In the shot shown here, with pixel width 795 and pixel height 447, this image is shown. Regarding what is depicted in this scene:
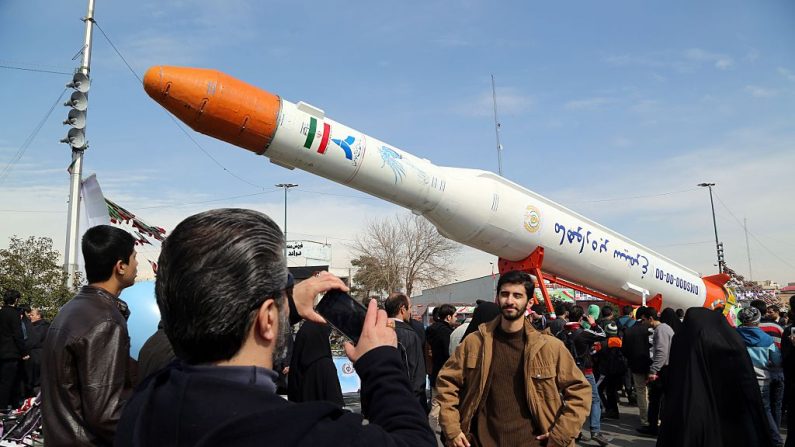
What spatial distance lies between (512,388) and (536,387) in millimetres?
157

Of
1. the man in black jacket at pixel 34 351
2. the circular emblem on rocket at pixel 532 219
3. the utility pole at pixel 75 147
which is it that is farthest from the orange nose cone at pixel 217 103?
the circular emblem on rocket at pixel 532 219

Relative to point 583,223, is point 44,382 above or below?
below

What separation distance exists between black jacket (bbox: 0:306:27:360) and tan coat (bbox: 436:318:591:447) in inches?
313

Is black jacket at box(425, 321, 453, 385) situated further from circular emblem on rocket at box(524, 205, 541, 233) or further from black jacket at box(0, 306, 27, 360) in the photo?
black jacket at box(0, 306, 27, 360)

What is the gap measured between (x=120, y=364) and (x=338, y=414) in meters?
1.83

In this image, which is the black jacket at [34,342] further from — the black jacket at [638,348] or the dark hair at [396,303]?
the black jacket at [638,348]

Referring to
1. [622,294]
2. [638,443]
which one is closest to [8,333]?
[638,443]

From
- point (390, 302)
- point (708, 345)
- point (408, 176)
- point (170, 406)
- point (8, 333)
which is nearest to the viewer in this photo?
point (170, 406)

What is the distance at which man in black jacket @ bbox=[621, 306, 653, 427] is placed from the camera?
9250 mm

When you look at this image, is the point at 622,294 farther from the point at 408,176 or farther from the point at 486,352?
the point at 486,352

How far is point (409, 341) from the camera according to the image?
17.6 feet

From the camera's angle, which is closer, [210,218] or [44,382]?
[210,218]

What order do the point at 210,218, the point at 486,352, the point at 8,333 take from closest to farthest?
the point at 210,218 → the point at 486,352 → the point at 8,333

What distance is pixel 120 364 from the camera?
8.60 feet
